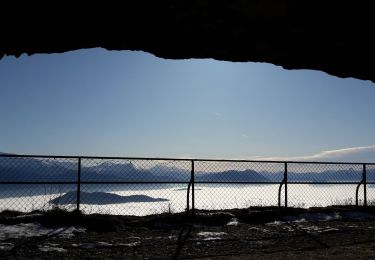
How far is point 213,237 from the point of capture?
28.0 ft

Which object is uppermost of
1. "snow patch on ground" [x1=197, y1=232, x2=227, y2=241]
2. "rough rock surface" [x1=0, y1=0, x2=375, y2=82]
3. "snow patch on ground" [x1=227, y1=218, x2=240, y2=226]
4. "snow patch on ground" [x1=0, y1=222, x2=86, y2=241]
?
"rough rock surface" [x1=0, y1=0, x2=375, y2=82]

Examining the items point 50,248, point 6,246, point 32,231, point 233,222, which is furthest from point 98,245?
point 233,222

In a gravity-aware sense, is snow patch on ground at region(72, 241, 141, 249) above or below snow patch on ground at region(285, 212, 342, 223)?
below

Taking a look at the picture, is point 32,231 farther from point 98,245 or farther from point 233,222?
point 233,222

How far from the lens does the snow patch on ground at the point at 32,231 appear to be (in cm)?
815

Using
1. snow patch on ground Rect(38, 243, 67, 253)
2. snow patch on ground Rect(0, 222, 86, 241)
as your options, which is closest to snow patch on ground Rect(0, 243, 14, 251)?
snow patch on ground Rect(38, 243, 67, 253)

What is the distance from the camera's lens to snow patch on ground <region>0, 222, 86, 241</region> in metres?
8.15

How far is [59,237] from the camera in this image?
26.7ft

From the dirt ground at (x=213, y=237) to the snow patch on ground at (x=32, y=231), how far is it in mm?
260

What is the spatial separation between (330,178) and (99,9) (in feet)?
33.5

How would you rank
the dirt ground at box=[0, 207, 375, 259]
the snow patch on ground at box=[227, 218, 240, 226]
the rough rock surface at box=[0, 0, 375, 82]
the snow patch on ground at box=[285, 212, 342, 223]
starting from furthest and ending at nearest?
the snow patch on ground at box=[285, 212, 342, 223] → the snow patch on ground at box=[227, 218, 240, 226] → the dirt ground at box=[0, 207, 375, 259] → the rough rock surface at box=[0, 0, 375, 82]

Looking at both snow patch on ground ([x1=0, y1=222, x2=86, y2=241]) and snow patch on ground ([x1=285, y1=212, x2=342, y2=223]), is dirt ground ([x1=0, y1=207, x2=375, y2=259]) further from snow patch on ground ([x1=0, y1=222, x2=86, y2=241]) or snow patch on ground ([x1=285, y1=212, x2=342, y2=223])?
snow patch on ground ([x1=0, y1=222, x2=86, y2=241])

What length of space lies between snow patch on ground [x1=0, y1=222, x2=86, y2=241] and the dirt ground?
26 cm

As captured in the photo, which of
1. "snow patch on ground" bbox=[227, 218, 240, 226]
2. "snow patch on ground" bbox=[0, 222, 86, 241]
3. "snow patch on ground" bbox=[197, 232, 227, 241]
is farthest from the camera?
"snow patch on ground" bbox=[227, 218, 240, 226]
